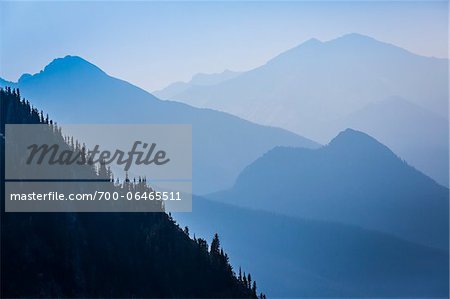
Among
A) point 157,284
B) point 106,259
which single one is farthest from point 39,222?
point 157,284

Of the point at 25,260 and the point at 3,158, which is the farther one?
the point at 3,158

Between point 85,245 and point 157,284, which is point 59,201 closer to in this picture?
point 85,245

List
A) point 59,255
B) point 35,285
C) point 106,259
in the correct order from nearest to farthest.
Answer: point 35,285, point 59,255, point 106,259

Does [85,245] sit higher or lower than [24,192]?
lower

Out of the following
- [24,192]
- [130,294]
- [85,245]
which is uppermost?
[24,192]

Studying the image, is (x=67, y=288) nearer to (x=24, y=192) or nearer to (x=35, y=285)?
(x=35, y=285)

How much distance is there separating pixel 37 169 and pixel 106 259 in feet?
99.6

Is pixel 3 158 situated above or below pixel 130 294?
above

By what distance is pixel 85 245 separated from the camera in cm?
19162

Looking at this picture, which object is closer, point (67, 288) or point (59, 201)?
point (67, 288)

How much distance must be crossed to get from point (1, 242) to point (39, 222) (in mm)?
12722

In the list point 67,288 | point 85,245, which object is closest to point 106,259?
point 85,245

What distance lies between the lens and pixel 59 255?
598 ft

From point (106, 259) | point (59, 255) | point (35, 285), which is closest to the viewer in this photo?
point (35, 285)
